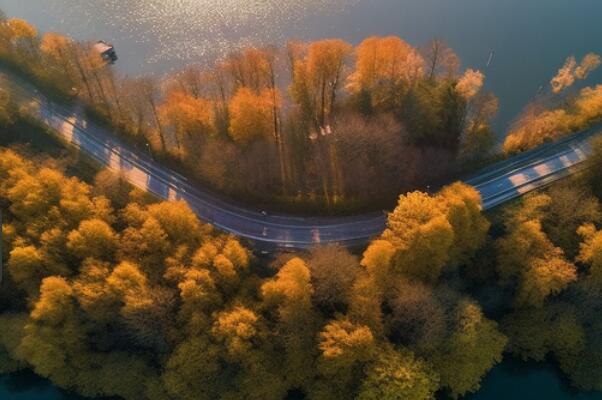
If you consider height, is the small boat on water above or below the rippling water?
below

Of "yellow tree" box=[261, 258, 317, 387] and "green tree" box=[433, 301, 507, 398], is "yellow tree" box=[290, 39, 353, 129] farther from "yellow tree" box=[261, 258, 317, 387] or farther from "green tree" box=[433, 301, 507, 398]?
"green tree" box=[433, 301, 507, 398]

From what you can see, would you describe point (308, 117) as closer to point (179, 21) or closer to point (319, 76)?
point (319, 76)

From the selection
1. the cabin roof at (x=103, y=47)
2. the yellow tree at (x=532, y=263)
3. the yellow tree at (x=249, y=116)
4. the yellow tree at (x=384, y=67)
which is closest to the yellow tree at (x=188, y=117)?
the yellow tree at (x=249, y=116)

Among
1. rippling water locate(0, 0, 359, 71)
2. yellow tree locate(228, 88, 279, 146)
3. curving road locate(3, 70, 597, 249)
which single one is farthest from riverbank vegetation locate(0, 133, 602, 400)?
rippling water locate(0, 0, 359, 71)

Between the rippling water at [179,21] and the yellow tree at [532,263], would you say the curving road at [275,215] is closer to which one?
the yellow tree at [532,263]

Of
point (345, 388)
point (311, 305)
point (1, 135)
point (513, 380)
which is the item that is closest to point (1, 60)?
point (1, 135)
